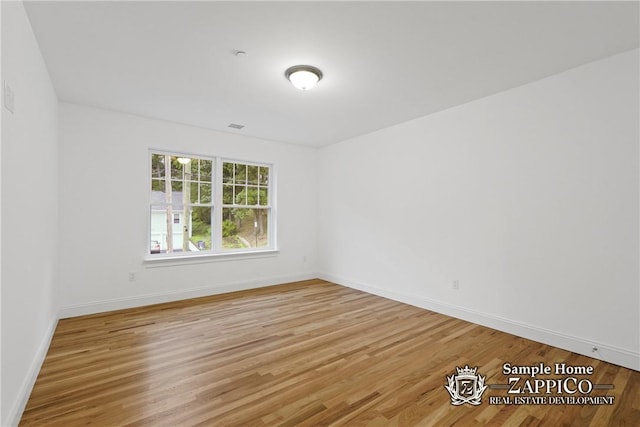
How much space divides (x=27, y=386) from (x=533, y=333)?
4.27 m

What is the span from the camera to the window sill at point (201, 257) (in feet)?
14.4

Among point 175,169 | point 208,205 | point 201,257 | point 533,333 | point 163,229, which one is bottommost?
point 533,333

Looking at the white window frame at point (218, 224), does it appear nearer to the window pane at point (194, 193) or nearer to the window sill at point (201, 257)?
the window sill at point (201, 257)

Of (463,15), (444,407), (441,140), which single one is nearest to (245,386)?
(444,407)

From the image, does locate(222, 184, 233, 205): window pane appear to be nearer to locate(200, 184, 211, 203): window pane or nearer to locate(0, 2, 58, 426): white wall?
locate(200, 184, 211, 203): window pane

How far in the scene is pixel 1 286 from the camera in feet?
5.19

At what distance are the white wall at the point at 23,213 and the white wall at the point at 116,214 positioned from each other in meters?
0.89

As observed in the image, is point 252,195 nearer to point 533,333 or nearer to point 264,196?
point 264,196

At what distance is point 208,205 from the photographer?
16.3 ft

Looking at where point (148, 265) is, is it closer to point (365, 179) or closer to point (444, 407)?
point (365, 179)

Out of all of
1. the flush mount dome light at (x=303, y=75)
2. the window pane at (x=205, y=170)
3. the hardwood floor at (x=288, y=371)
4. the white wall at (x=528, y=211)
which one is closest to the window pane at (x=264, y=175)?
the window pane at (x=205, y=170)

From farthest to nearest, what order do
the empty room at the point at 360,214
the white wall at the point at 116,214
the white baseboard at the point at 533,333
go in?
the white wall at the point at 116,214, the white baseboard at the point at 533,333, the empty room at the point at 360,214

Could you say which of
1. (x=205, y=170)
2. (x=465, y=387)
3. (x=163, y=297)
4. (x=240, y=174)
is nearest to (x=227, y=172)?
(x=240, y=174)

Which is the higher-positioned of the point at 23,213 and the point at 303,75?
the point at 303,75
